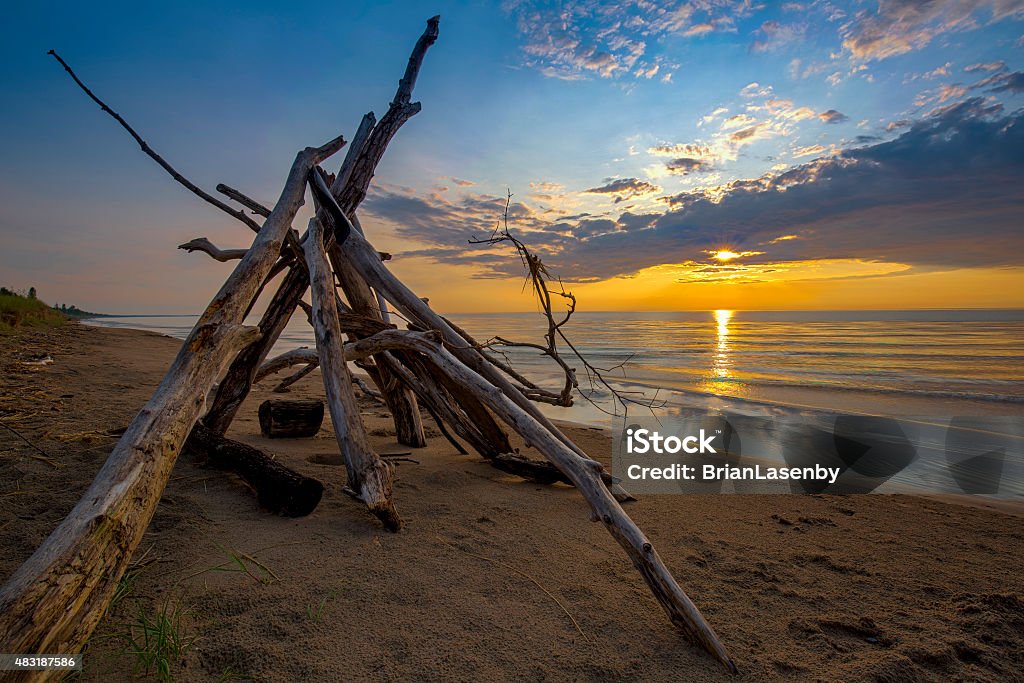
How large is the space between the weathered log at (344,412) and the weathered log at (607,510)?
1.85 feet

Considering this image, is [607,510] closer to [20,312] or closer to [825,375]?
[825,375]

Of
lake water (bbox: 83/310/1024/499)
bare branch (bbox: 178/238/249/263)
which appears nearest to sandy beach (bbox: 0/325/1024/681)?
bare branch (bbox: 178/238/249/263)

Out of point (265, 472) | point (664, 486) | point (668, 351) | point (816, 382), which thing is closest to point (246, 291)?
point (265, 472)

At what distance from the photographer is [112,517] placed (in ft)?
5.94

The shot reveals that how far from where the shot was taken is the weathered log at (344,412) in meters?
2.96

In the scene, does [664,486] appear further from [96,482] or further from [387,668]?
[96,482]

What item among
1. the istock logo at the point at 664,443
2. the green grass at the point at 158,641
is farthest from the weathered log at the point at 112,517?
the istock logo at the point at 664,443

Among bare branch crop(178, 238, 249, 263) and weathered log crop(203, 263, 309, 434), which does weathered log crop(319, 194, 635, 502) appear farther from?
bare branch crop(178, 238, 249, 263)

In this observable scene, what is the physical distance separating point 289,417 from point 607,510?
12.4ft

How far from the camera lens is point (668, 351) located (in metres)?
18.3

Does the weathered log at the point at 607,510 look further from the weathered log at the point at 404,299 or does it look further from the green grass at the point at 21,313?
the green grass at the point at 21,313

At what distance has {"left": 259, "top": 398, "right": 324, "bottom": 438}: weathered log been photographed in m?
5.07

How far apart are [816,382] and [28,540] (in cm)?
1236

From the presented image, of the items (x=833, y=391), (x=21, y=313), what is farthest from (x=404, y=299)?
(x=21, y=313)
